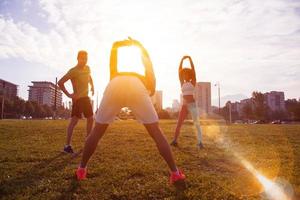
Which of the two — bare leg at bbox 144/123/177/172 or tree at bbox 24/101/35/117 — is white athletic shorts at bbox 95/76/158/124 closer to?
bare leg at bbox 144/123/177/172

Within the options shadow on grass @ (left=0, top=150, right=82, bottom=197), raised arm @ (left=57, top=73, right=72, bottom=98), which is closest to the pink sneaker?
shadow on grass @ (left=0, top=150, right=82, bottom=197)

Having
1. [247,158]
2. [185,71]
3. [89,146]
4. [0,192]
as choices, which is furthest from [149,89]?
[185,71]

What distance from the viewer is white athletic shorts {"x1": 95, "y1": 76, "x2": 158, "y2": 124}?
15.3 ft

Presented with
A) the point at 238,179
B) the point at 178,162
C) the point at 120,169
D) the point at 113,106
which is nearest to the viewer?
the point at 113,106

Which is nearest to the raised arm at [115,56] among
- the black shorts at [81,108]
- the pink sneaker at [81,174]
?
the pink sneaker at [81,174]

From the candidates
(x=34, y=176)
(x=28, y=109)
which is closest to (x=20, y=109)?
(x=28, y=109)

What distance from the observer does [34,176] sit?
5.33 metres

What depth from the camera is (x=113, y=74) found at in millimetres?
4820

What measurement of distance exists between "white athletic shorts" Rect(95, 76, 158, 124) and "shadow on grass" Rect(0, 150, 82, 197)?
148 cm

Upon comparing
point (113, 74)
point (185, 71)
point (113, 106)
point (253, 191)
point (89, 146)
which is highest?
point (185, 71)

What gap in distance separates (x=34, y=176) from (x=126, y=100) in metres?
2.18

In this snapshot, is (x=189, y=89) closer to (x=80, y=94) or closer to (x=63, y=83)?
(x=80, y=94)

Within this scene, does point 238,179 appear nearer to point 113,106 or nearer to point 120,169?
point 120,169

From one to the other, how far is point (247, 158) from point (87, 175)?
4275 mm
